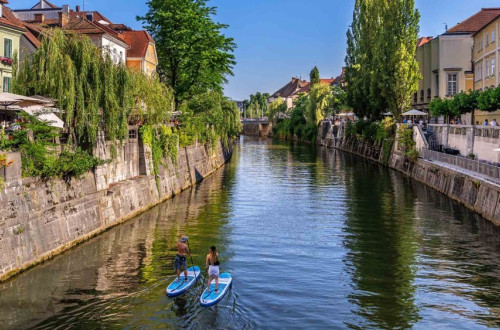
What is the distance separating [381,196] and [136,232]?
19416 millimetres

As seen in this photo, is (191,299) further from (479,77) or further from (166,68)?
(479,77)

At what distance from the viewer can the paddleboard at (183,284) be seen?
17609 mm

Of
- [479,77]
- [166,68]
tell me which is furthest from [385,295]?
[479,77]

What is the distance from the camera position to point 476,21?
63719 millimetres

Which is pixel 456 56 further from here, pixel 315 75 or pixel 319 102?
pixel 315 75

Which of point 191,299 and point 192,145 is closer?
point 191,299

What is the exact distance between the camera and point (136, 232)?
26938 mm

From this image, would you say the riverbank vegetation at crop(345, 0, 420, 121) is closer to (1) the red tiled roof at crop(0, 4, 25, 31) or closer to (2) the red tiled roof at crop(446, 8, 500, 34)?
(2) the red tiled roof at crop(446, 8, 500, 34)

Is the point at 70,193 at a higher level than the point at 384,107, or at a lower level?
lower

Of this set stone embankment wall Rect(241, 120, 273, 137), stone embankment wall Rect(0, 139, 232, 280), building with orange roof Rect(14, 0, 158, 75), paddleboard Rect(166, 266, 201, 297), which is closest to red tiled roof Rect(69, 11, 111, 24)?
building with orange roof Rect(14, 0, 158, 75)

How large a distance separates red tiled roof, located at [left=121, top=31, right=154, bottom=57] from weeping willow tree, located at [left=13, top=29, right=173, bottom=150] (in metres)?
27.6

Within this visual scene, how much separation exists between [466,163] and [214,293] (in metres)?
23.7

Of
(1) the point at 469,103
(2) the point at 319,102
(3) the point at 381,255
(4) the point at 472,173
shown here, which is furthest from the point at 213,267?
(2) the point at 319,102

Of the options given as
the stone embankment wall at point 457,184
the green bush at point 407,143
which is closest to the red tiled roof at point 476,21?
the green bush at point 407,143
